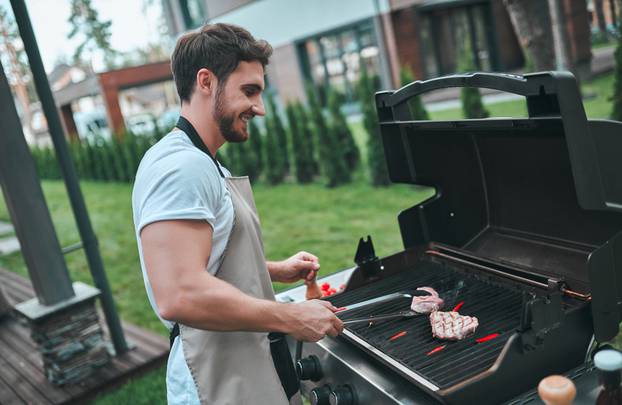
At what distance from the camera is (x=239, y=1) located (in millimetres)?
19328

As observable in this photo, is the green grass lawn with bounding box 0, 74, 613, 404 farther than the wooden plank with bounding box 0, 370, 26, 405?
Yes

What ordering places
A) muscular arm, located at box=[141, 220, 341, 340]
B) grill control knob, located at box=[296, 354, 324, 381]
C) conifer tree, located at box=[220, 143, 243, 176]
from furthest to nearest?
conifer tree, located at box=[220, 143, 243, 176] → grill control knob, located at box=[296, 354, 324, 381] → muscular arm, located at box=[141, 220, 341, 340]

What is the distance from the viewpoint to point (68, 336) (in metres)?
3.72

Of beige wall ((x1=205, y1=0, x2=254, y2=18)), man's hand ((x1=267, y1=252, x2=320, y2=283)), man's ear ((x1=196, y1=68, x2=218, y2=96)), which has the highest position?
beige wall ((x1=205, y1=0, x2=254, y2=18))

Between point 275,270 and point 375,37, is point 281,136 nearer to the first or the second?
point 375,37

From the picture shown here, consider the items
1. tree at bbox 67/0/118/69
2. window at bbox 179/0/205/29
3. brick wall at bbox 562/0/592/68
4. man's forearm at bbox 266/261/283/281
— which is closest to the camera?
man's forearm at bbox 266/261/283/281

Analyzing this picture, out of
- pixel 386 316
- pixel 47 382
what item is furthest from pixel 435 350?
pixel 47 382

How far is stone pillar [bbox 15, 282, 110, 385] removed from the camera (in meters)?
3.64

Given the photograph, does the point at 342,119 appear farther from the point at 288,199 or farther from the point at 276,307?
the point at 276,307

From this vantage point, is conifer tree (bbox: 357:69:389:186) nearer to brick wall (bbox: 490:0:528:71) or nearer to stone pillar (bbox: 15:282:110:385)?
stone pillar (bbox: 15:282:110:385)

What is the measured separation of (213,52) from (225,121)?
0.56ft

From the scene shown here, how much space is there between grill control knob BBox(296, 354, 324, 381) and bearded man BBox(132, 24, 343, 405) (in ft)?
0.35

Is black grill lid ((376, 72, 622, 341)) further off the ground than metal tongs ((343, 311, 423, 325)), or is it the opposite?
black grill lid ((376, 72, 622, 341))

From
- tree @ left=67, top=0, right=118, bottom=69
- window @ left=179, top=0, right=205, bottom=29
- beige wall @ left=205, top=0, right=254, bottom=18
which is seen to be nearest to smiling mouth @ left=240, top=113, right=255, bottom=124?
tree @ left=67, top=0, right=118, bottom=69
